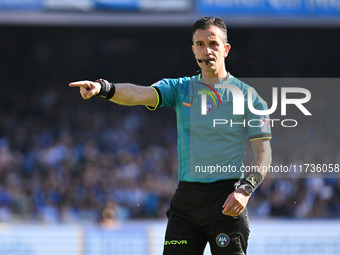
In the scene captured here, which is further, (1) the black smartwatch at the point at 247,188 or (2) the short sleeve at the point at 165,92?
(2) the short sleeve at the point at 165,92

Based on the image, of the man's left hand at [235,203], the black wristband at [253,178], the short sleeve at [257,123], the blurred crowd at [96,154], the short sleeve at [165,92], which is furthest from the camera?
the blurred crowd at [96,154]

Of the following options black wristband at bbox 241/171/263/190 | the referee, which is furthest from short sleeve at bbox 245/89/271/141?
black wristband at bbox 241/171/263/190

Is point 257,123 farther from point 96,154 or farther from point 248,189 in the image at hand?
point 96,154

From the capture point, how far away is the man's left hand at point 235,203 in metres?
4.52

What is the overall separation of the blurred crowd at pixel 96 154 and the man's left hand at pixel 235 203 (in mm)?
6750

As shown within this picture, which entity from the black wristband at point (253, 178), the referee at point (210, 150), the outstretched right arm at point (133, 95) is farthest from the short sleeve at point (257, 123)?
the outstretched right arm at point (133, 95)

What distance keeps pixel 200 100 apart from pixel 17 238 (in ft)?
22.2

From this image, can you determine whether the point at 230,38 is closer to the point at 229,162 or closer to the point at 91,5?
the point at 91,5

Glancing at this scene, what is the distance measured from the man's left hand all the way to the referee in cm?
8

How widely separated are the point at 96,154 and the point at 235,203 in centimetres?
1133

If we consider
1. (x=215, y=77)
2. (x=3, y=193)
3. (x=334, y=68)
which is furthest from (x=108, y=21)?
(x=215, y=77)

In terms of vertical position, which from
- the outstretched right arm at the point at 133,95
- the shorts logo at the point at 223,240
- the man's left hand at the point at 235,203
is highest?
the outstretched right arm at the point at 133,95

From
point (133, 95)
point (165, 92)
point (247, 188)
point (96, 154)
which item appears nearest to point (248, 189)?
point (247, 188)

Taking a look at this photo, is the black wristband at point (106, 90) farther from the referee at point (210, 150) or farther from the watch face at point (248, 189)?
the watch face at point (248, 189)
